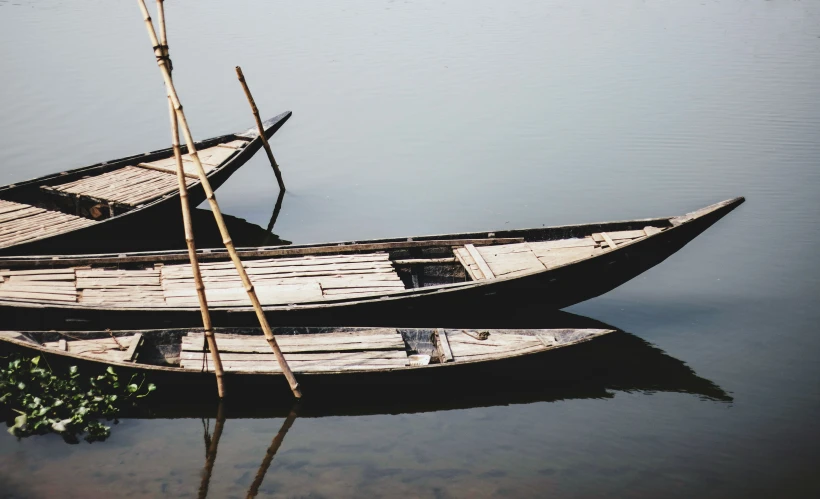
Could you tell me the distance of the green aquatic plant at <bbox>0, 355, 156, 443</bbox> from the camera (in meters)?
6.65

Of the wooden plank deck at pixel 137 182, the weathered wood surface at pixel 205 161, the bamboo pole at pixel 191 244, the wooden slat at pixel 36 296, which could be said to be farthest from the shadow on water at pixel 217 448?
the weathered wood surface at pixel 205 161

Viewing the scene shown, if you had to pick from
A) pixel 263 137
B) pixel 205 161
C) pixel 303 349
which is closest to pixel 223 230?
A: pixel 303 349

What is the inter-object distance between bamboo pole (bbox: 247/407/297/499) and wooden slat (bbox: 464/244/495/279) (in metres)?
2.45

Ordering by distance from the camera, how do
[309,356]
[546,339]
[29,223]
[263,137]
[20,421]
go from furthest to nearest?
1. [263,137]
2. [29,223]
3. [546,339]
4. [309,356]
5. [20,421]

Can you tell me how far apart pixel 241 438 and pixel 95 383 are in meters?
1.43

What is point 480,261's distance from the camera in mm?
8500

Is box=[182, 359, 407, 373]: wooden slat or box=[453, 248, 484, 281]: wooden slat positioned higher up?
box=[453, 248, 484, 281]: wooden slat

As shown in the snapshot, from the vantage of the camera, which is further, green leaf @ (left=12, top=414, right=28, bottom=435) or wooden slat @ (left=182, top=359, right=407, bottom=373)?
wooden slat @ (left=182, top=359, right=407, bottom=373)

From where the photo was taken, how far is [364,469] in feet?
21.7

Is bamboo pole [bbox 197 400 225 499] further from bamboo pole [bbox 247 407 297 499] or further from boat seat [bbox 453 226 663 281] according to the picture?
boat seat [bbox 453 226 663 281]

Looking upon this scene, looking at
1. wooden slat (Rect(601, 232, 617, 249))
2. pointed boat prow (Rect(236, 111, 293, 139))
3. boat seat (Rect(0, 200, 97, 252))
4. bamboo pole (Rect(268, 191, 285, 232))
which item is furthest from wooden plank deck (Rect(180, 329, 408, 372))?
pointed boat prow (Rect(236, 111, 293, 139))

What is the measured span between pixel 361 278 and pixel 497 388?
72.7 inches

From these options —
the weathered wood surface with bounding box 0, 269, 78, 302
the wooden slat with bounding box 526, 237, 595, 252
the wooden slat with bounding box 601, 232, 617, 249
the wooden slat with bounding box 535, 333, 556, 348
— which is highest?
the wooden slat with bounding box 601, 232, 617, 249

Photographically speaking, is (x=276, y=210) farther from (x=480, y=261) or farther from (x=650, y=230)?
(x=650, y=230)
